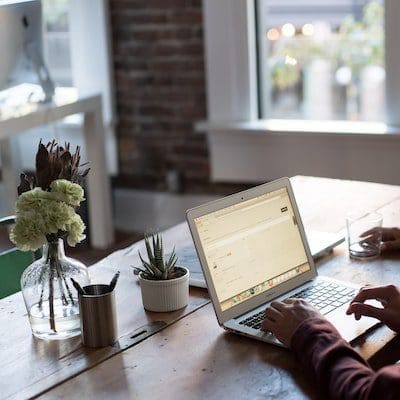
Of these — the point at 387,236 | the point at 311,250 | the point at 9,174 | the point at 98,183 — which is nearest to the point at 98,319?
the point at 311,250

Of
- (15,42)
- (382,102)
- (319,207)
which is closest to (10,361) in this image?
(319,207)

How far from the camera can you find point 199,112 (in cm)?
463

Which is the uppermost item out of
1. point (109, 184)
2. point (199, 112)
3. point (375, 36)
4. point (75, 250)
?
point (375, 36)

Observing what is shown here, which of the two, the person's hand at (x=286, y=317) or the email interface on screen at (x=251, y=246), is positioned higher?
the email interface on screen at (x=251, y=246)

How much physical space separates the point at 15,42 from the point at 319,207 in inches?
76.1

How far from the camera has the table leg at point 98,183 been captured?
451 cm

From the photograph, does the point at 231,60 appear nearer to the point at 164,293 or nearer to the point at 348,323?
the point at 164,293

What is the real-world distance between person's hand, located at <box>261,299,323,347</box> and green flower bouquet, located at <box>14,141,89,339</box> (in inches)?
16.3

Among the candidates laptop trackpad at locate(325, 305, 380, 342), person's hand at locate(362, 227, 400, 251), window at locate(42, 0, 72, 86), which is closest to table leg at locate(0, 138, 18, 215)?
window at locate(42, 0, 72, 86)

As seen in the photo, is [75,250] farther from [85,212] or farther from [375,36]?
[375,36]

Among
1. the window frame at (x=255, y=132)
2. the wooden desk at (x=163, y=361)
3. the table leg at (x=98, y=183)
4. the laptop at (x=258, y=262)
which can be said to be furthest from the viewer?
the table leg at (x=98, y=183)

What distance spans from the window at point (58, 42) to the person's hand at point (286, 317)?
334 centimetres

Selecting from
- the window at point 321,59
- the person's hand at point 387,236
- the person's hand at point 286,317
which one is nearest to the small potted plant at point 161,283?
the person's hand at point 286,317

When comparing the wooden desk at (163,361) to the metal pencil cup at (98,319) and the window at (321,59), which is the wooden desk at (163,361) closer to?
the metal pencil cup at (98,319)
